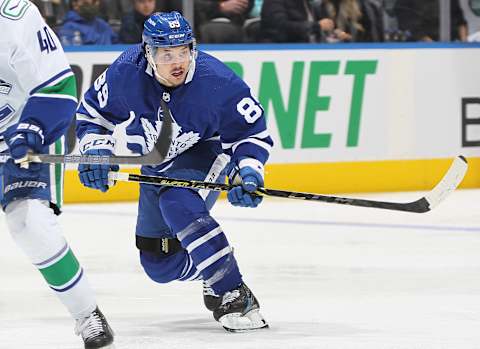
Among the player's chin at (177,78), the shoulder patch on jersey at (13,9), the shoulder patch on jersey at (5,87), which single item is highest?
the shoulder patch on jersey at (13,9)

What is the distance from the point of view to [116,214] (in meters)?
7.43

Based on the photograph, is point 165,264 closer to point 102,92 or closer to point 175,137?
point 175,137

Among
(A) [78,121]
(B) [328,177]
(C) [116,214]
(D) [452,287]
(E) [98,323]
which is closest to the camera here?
(E) [98,323]

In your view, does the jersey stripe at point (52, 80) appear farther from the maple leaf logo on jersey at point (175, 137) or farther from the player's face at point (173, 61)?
the maple leaf logo on jersey at point (175, 137)

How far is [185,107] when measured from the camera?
4125 millimetres

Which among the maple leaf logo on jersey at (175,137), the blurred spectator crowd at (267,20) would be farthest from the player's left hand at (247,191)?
the blurred spectator crowd at (267,20)

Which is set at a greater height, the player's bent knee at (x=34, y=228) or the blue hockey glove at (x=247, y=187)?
the player's bent knee at (x=34, y=228)

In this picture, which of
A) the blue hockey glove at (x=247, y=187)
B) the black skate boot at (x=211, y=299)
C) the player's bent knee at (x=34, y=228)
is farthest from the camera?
the black skate boot at (x=211, y=299)

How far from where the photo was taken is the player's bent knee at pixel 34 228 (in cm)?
354

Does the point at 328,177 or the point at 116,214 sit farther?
the point at 328,177

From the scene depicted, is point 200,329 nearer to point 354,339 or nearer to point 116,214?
point 354,339

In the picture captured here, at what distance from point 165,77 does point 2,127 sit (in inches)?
21.5

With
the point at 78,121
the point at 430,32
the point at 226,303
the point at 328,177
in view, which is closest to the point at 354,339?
the point at 226,303

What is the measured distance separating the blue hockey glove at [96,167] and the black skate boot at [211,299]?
0.51 meters
